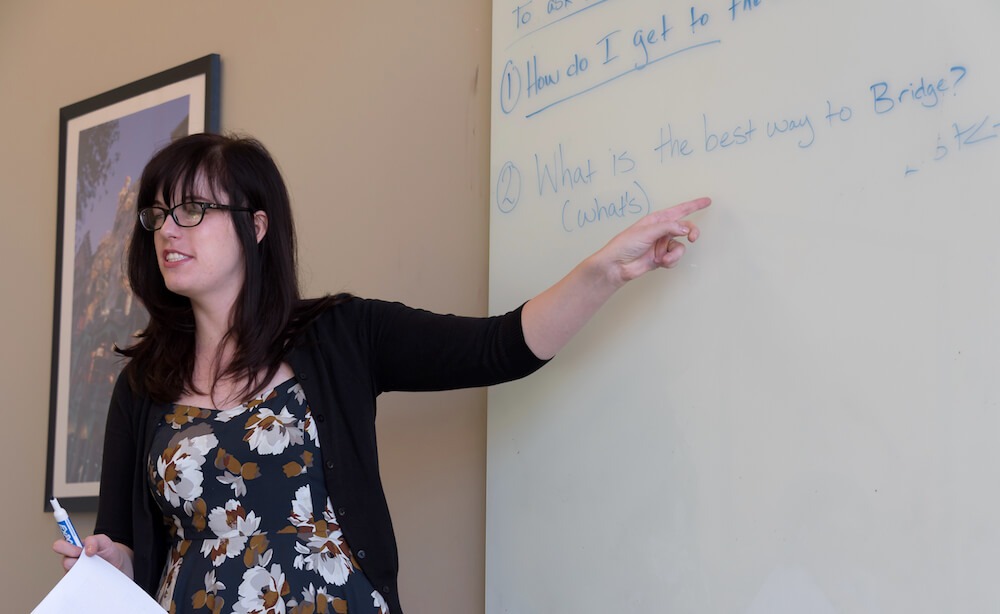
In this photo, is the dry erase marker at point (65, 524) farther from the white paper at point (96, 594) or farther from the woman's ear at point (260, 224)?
the woman's ear at point (260, 224)

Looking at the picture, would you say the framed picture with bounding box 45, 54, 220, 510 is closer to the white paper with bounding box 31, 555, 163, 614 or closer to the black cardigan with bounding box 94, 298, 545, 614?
the black cardigan with bounding box 94, 298, 545, 614

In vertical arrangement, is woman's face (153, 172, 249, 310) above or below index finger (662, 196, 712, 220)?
below

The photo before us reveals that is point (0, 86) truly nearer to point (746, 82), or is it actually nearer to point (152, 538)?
point (152, 538)

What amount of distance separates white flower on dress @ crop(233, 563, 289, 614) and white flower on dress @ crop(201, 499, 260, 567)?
0.13 feet

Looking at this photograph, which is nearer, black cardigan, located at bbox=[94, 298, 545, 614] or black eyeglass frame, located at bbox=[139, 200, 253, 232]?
black cardigan, located at bbox=[94, 298, 545, 614]

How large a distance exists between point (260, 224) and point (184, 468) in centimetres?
36

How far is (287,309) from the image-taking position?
4.68 feet

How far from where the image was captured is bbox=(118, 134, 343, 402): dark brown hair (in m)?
1.40

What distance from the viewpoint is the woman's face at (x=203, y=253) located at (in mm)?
1398

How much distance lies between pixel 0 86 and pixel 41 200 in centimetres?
40

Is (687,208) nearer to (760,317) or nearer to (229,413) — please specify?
(760,317)

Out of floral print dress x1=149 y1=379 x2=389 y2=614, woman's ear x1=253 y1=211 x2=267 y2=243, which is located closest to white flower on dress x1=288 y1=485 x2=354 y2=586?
floral print dress x1=149 y1=379 x2=389 y2=614

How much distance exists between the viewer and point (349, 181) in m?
1.88

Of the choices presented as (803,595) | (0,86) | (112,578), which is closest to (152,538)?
(112,578)
